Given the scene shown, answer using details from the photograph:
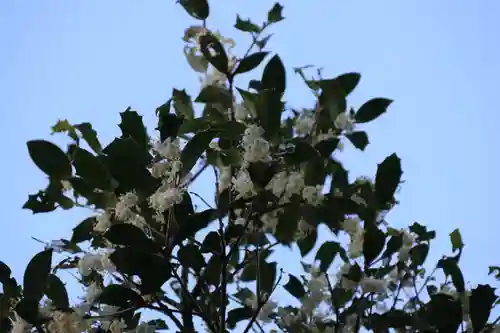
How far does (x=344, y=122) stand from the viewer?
1.42 meters

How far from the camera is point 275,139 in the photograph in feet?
→ 4.25

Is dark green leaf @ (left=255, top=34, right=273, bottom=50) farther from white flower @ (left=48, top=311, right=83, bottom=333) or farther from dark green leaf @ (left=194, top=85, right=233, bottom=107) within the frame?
white flower @ (left=48, top=311, right=83, bottom=333)

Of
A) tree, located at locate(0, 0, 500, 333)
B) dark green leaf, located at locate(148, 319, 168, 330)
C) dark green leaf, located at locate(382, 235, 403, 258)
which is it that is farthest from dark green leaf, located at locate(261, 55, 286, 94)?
dark green leaf, located at locate(148, 319, 168, 330)

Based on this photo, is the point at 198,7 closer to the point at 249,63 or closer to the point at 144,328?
the point at 249,63

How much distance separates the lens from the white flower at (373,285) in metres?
1.36

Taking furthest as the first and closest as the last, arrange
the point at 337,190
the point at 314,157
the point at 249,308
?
1. the point at 249,308
2. the point at 337,190
3. the point at 314,157

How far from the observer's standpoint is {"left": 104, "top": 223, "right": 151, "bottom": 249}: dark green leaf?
48.7 inches

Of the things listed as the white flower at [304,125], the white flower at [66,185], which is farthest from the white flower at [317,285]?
the white flower at [66,185]

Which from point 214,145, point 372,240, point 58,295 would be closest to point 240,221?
point 214,145

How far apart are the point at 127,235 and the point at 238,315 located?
0.41 metres

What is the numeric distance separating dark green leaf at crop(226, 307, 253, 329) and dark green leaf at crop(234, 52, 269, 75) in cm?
50

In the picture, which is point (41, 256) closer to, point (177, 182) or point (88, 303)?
point (88, 303)

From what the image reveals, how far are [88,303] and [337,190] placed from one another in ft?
1.70

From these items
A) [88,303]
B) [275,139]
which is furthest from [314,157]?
[88,303]
